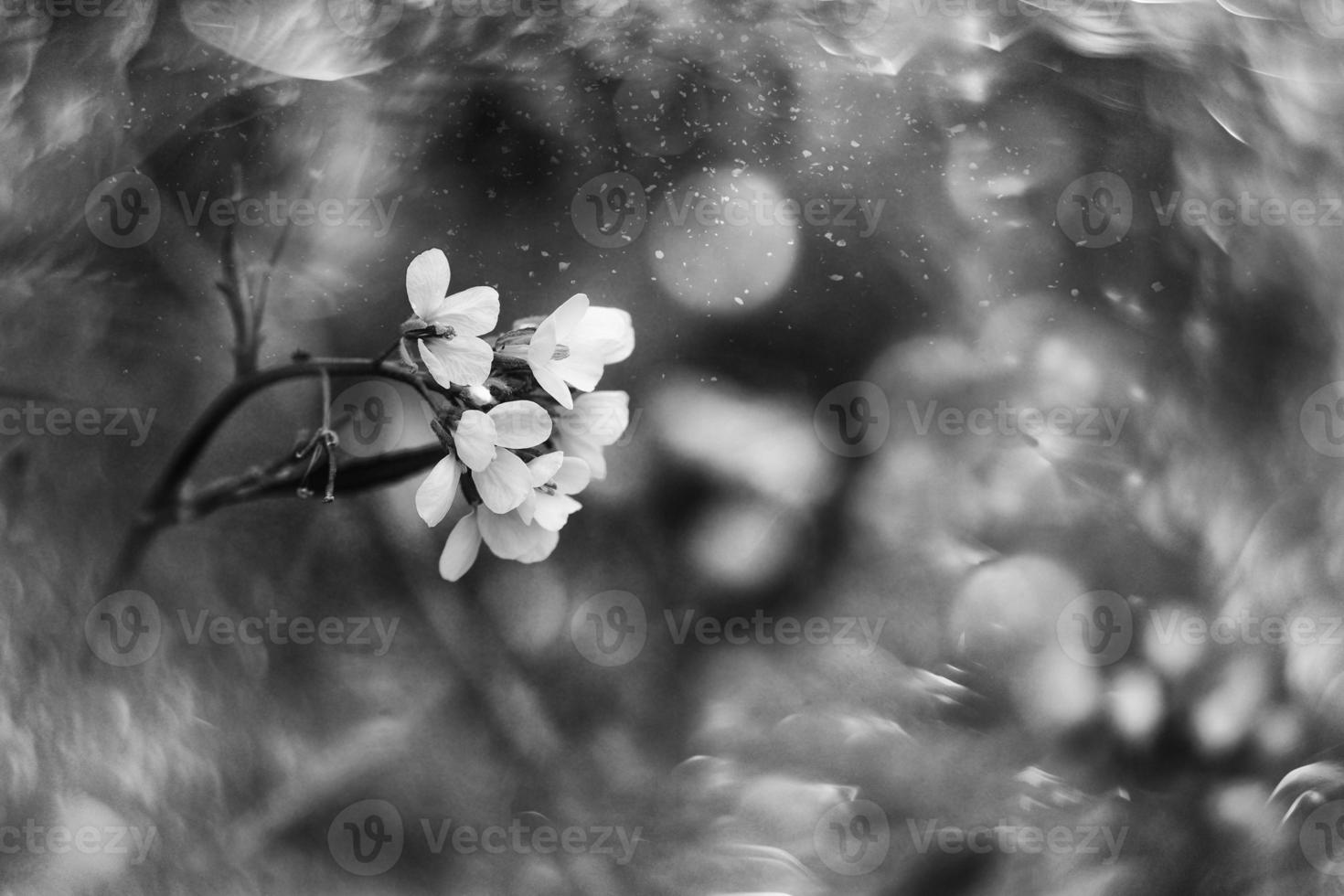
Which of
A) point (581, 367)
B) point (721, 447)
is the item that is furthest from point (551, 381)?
point (721, 447)

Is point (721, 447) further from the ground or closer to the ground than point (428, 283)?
closer to the ground

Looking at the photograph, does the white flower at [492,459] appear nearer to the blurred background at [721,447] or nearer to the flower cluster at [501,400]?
the flower cluster at [501,400]

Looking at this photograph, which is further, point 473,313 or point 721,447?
point 721,447

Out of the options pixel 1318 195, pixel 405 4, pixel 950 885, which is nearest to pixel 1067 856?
pixel 950 885

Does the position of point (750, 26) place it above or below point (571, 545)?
above

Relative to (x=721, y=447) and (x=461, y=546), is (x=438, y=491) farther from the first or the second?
(x=721, y=447)

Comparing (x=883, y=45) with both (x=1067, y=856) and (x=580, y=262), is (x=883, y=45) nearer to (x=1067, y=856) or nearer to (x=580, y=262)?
(x=580, y=262)
